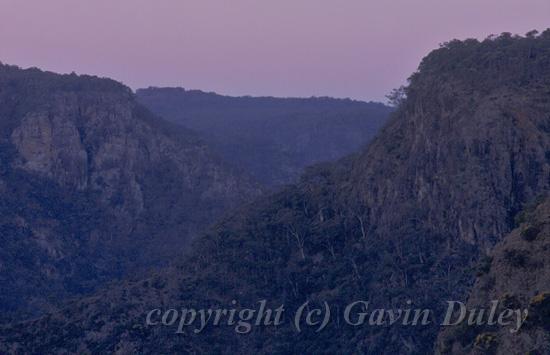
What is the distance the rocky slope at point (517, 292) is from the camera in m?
26.5

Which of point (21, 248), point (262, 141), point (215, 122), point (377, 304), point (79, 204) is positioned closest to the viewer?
point (377, 304)

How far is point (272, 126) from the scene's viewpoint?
154 meters

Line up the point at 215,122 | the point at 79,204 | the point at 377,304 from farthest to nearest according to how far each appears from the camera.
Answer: the point at 215,122 < the point at 79,204 < the point at 377,304

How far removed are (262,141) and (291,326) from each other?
8589 cm

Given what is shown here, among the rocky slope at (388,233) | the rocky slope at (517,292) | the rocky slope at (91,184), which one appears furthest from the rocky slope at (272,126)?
the rocky slope at (517,292)

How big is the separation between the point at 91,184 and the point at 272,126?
7425 cm

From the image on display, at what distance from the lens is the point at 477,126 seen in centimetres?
4062

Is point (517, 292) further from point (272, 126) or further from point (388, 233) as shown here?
point (272, 126)

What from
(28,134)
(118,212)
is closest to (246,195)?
(118,212)

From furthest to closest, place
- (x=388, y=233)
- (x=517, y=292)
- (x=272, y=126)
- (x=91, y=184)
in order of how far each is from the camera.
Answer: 1. (x=272, y=126)
2. (x=91, y=184)
3. (x=388, y=233)
4. (x=517, y=292)

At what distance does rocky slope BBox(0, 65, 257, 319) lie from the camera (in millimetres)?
70062

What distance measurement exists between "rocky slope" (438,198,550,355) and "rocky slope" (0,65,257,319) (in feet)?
130

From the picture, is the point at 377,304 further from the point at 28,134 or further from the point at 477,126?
the point at 28,134

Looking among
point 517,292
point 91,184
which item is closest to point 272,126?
point 91,184
